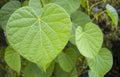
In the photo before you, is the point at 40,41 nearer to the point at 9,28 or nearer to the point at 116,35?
the point at 9,28

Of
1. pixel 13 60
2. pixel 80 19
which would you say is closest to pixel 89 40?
pixel 80 19

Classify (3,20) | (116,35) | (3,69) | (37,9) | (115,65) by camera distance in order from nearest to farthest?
(37,9)
(3,20)
(3,69)
(116,35)
(115,65)

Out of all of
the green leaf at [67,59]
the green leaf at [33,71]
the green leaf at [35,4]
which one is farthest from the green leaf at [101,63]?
the green leaf at [35,4]

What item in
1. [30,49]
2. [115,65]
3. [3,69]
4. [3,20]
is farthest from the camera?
[115,65]

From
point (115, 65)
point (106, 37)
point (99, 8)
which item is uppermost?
point (99, 8)

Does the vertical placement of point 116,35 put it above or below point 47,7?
below

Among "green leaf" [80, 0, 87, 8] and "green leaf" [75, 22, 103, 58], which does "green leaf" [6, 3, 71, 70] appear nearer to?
"green leaf" [75, 22, 103, 58]

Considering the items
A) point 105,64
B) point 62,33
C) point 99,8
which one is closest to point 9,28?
point 62,33
